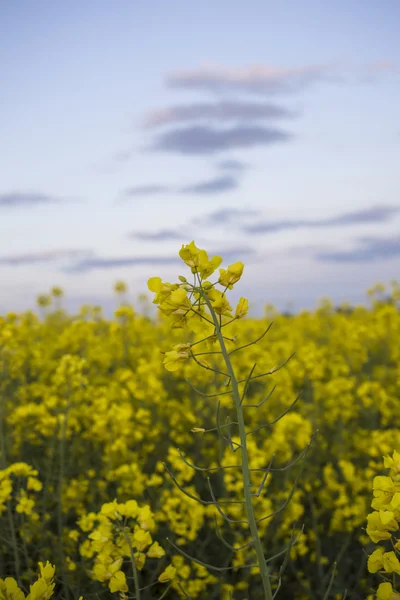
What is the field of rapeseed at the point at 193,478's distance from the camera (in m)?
1.89

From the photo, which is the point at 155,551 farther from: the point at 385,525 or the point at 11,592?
the point at 385,525

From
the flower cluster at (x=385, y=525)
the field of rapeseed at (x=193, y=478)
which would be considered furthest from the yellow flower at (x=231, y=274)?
the flower cluster at (x=385, y=525)

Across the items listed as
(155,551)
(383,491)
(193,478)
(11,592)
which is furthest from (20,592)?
(193,478)

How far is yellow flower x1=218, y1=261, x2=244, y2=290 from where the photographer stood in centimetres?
188

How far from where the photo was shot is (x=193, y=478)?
5.01 meters

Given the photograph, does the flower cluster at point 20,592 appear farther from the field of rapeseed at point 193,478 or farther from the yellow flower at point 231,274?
the yellow flower at point 231,274

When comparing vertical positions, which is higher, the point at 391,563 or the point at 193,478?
the point at 391,563

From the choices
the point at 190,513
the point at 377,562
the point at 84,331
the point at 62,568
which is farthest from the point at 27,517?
the point at 84,331

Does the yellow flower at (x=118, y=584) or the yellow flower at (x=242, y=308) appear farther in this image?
the yellow flower at (x=118, y=584)

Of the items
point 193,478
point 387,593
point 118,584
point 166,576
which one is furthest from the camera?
point 193,478

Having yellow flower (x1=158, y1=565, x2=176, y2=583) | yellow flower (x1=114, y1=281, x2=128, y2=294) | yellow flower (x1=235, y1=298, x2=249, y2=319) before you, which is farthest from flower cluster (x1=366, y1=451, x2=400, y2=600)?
yellow flower (x1=114, y1=281, x2=128, y2=294)

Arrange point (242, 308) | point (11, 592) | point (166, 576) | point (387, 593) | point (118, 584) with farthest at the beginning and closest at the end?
point (166, 576) → point (118, 584) → point (242, 308) → point (387, 593) → point (11, 592)

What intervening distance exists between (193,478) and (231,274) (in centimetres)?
350

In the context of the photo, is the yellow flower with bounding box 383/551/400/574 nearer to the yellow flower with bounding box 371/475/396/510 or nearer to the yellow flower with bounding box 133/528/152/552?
the yellow flower with bounding box 371/475/396/510
